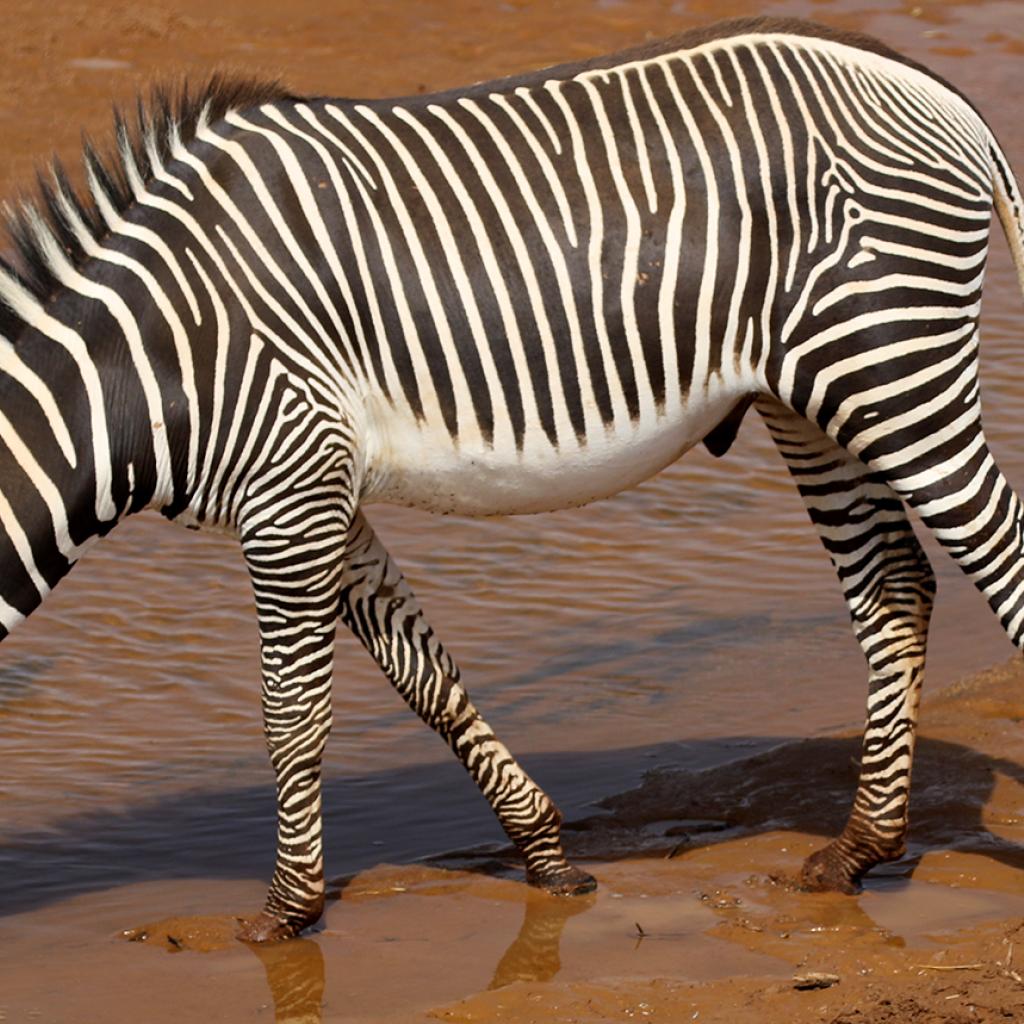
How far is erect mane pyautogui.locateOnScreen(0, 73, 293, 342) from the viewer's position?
5.24 meters

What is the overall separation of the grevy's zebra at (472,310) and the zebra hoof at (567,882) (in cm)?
74

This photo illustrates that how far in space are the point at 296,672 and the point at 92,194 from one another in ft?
4.86

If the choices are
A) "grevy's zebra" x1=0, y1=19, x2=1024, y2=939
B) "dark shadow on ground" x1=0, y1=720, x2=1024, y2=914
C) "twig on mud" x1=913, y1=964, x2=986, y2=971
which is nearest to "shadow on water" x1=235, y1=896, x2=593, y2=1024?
"grevy's zebra" x1=0, y1=19, x2=1024, y2=939

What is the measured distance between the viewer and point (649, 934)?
5520mm

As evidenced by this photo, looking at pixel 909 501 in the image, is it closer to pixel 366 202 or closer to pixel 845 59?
pixel 845 59

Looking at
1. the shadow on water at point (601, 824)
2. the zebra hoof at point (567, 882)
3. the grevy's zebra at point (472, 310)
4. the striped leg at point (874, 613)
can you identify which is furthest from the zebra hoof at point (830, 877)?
the grevy's zebra at point (472, 310)

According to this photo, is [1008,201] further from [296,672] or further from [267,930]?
[267,930]

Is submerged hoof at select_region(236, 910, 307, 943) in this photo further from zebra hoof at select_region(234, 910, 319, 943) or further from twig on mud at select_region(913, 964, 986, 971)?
twig on mud at select_region(913, 964, 986, 971)

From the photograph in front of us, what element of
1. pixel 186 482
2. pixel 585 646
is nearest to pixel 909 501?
pixel 186 482

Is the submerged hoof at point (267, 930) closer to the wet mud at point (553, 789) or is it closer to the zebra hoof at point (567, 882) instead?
the wet mud at point (553, 789)

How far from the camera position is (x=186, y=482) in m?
5.29

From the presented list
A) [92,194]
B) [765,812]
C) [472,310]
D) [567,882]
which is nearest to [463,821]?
[567,882]

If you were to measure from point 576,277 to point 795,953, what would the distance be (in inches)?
80.0

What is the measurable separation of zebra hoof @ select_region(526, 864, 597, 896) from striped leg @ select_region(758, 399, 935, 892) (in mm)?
687
